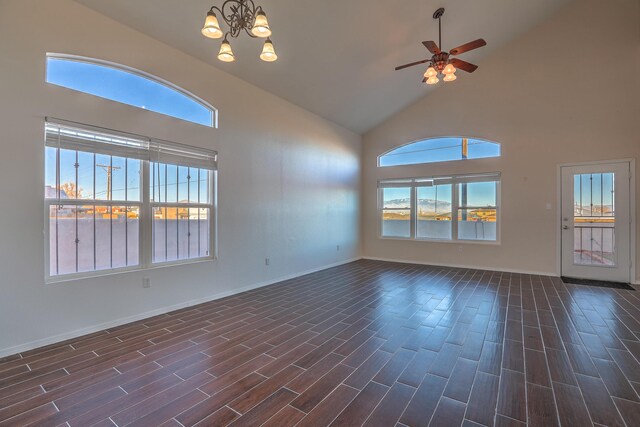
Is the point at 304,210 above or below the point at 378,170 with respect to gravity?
below

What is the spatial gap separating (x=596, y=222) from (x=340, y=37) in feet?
18.4

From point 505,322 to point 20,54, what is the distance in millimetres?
5558

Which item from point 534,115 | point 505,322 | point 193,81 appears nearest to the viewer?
point 505,322

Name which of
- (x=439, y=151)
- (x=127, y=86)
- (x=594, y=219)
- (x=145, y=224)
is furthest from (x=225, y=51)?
(x=594, y=219)

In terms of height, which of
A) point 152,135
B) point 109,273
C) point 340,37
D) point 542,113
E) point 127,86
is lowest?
point 109,273

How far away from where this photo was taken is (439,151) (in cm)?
682

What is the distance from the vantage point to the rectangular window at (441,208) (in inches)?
250

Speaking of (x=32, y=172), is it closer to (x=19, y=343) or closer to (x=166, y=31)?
(x=19, y=343)

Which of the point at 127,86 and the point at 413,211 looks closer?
the point at 127,86

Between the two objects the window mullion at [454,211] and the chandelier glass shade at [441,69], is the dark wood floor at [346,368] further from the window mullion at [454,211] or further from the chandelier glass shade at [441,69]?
the chandelier glass shade at [441,69]

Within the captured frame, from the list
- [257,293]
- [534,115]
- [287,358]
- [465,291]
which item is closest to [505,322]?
[465,291]

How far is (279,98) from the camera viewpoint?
529 centimetres

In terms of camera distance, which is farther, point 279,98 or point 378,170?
point 378,170

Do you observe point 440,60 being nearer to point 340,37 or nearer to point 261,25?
point 340,37
